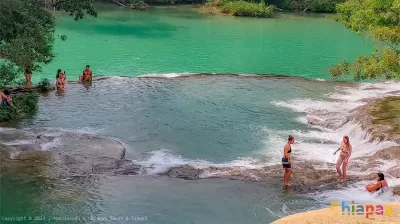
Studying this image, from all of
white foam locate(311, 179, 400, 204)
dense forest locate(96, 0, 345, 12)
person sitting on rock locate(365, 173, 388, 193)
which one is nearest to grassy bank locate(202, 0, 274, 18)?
dense forest locate(96, 0, 345, 12)

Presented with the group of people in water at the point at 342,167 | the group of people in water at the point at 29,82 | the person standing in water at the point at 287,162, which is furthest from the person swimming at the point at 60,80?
the person standing in water at the point at 287,162

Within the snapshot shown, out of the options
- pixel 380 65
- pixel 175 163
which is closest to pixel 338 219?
pixel 175 163

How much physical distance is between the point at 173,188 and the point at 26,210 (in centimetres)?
440

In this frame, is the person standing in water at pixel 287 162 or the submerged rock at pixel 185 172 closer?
the person standing in water at pixel 287 162

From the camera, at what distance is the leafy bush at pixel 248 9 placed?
65.4m

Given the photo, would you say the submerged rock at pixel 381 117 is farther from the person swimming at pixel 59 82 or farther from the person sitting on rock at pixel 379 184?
the person swimming at pixel 59 82

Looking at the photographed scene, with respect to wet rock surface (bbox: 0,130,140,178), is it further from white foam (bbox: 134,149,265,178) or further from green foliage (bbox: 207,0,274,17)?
green foliage (bbox: 207,0,274,17)

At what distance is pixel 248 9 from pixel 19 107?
45.3 meters

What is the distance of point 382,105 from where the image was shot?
83.6ft

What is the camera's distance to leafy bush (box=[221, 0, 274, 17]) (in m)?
65.4

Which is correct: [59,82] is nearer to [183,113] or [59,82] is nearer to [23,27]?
[23,27]

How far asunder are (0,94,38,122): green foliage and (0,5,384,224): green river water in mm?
581

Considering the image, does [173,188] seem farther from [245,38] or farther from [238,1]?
[238,1]

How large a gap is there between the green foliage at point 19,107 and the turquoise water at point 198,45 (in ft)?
26.6
